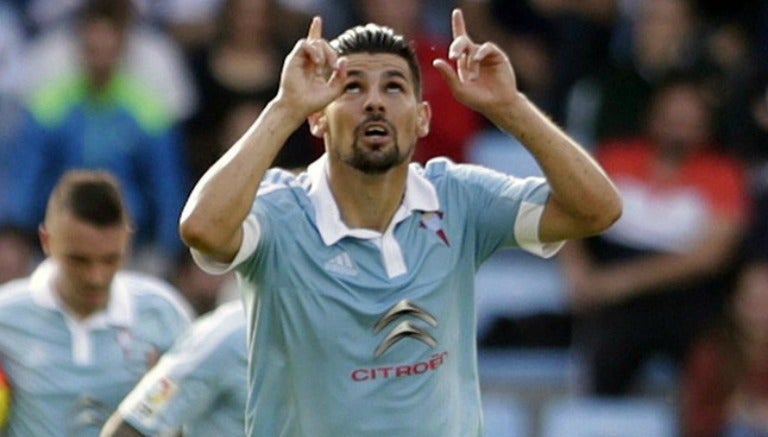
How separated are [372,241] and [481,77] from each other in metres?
0.59

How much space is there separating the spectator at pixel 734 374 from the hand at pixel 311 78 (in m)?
5.66

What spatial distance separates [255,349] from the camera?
655 cm

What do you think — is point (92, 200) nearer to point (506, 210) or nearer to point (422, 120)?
point (422, 120)

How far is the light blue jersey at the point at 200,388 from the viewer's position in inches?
304

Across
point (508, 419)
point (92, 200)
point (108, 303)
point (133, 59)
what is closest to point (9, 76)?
point (133, 59)

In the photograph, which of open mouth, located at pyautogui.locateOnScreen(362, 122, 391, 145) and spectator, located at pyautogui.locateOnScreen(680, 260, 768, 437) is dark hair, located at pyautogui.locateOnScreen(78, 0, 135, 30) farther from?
open mouth, located at pyautogui.locateOnScreen(362, 122, 391, 145)

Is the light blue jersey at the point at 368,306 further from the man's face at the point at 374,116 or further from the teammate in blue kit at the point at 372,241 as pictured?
the man's face at the point at 374,116

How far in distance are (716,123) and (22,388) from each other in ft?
17.4

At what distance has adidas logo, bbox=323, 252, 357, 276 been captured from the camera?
655 centimetres

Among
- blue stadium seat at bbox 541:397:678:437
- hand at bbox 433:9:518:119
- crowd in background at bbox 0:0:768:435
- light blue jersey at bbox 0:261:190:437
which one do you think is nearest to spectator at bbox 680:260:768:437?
crowd in background at bbox 0:0:768:435

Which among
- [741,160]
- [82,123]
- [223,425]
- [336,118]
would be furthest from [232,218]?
[741,160]

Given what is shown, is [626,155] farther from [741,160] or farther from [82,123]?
[82,123]

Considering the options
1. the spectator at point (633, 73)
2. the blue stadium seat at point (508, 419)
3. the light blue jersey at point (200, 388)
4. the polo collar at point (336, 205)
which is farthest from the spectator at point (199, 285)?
the polo collar at point (336, 205)

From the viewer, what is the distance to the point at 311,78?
6395 mm
